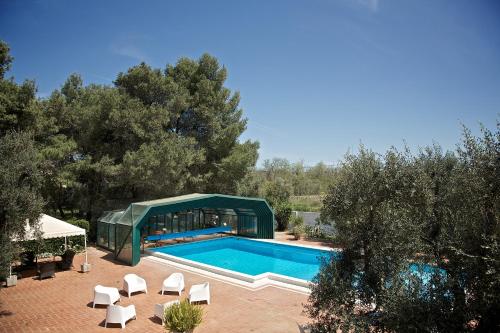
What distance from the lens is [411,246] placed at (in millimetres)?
5965

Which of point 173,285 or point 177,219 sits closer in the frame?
point 173,285

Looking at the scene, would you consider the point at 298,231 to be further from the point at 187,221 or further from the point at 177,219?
the point at 177,219

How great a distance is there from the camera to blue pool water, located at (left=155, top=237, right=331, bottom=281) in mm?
17078

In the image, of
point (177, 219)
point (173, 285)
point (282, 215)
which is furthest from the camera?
point (282, 215)

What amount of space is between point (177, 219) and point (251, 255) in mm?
5975

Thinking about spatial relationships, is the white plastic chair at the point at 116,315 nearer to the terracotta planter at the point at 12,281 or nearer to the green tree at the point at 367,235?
the green tree at the point at 367,235

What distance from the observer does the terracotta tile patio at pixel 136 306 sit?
8.88 metres

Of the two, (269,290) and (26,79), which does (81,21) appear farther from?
(269,290)

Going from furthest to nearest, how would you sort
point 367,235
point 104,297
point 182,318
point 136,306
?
point 136,306
point 104,297
point 182,318
point 367,235

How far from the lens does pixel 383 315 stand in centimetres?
557

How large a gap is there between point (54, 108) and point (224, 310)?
1675cm

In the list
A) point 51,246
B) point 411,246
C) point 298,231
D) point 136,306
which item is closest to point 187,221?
point 298,231

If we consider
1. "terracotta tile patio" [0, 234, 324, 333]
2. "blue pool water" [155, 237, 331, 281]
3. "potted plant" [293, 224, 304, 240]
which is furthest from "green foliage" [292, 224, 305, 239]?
"terracotta tile patio" [0, 234, 324, 333]

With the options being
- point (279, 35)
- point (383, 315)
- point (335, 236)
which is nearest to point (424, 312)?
point (383, 315)
